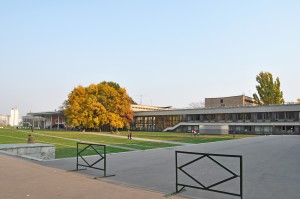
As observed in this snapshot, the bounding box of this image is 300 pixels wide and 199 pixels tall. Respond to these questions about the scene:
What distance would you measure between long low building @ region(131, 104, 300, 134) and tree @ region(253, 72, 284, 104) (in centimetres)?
733

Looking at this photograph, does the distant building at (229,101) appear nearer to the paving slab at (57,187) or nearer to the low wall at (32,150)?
the low wall at (32,150)

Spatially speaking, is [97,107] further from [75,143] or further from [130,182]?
[130,182]

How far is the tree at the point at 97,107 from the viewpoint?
6309 centimetres

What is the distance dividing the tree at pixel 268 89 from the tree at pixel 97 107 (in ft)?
110

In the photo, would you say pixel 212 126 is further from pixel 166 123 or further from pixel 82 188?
pixel 82 188

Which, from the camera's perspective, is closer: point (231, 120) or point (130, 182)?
point (130, 182)

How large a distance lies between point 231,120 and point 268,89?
1197cm

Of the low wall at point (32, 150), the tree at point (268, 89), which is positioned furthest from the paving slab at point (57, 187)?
the tree at point (268, 89)

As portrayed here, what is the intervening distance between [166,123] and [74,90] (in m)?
28.3

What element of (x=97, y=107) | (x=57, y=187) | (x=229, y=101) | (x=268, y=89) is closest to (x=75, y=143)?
(x=57, y=187)

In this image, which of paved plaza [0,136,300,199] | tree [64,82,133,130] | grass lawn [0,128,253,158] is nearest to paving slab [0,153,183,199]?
paved plaza [0,136,300,199]

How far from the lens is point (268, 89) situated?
66812 mm

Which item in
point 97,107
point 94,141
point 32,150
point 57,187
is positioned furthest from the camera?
point 97,107

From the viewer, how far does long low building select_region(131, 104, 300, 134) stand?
56.9 m
